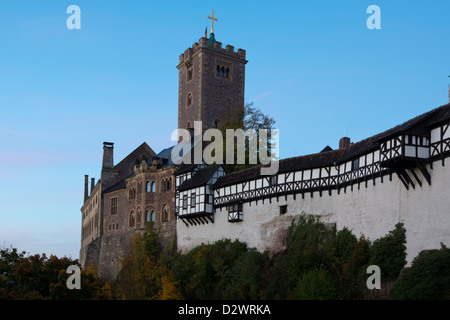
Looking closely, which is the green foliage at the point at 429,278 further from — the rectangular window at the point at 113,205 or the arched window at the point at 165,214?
the rectangular window at the point at 113,205

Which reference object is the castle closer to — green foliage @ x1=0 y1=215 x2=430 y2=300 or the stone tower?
the stone tower

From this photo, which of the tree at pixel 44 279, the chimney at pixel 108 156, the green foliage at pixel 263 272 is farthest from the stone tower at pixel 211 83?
the tree at pixel 44 279

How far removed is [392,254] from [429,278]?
3.91 m

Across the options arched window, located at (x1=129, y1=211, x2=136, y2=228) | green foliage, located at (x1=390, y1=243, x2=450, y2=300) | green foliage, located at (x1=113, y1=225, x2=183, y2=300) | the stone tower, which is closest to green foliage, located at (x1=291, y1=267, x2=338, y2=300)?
green foliage, located at (x1=390, y1=243, x2=450, y2=300)

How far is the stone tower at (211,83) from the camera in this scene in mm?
65875

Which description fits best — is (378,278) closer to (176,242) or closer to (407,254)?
(407,254)

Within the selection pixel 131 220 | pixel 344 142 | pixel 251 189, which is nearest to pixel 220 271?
pixel 251 189

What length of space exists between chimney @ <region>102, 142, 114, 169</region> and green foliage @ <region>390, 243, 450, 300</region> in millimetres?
46283

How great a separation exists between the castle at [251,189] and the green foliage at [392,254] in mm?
506

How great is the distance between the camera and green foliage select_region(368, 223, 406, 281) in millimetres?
31875

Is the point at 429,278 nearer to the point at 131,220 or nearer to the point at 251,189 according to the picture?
the point at 251,189

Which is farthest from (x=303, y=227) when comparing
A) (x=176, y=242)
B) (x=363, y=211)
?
(x=176, y=242)

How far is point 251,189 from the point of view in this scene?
150 feet

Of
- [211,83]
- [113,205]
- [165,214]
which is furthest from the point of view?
[113,205]
